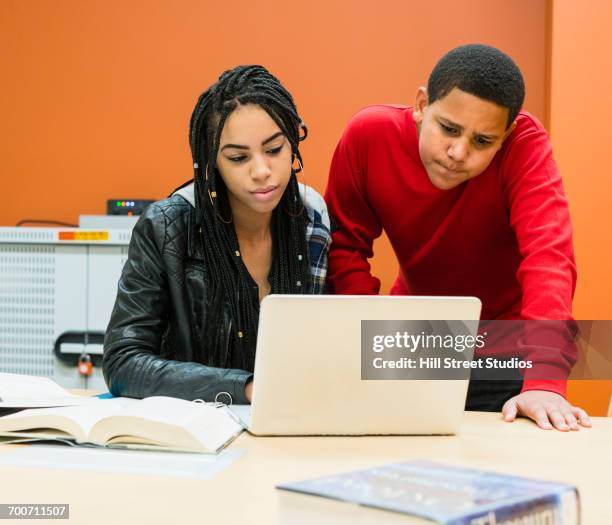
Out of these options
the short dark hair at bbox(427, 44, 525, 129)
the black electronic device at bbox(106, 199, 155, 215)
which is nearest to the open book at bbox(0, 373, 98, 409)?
the short dark hair at bbox(427, 44, 525, 129)

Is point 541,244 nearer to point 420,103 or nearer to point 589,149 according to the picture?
point 420,103

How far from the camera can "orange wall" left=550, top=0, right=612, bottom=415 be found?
2715 millimetres

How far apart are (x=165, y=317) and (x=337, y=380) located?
0.61 meters

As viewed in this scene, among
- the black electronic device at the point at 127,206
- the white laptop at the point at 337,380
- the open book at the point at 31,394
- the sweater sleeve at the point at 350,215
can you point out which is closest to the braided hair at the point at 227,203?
the sweater sleeve at the point at 350,215

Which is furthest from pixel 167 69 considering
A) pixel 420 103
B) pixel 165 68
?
pixel 420 103

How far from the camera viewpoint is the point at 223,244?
5.32ft

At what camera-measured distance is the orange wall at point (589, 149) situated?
271cm

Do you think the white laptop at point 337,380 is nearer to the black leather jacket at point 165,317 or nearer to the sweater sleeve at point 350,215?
the black leather jacket at point 165,317

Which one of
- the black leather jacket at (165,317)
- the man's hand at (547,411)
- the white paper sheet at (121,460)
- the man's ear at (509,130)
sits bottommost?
the white paper sheet at (121,460)

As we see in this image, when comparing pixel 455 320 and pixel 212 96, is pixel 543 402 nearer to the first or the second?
pixel 455 320

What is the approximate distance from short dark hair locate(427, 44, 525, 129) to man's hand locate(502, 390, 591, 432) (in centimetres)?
53

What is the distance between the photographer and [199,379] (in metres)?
1.35

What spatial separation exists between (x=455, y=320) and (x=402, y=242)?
772 millimetres

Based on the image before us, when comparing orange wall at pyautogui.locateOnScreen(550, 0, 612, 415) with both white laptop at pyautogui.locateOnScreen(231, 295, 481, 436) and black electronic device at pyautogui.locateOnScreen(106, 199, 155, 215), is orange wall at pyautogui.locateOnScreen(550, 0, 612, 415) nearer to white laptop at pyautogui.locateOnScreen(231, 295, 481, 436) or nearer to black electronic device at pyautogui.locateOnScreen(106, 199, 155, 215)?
black electronic device at pyautogui.locateOnScreen(106, 199, 155, 215)
